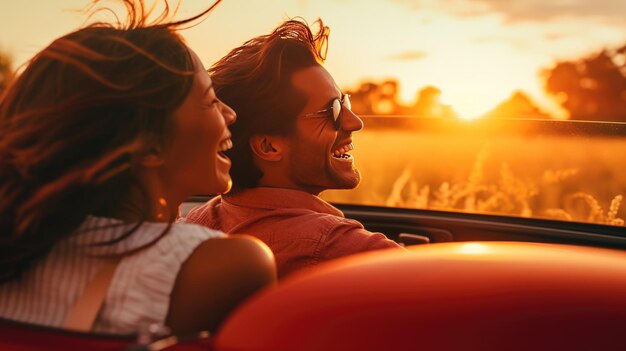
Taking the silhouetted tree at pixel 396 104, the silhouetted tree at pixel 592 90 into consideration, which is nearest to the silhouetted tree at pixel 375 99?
the silhouetted tree at pixel 396 104

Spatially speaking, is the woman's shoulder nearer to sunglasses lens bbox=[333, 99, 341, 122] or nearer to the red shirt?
the red shirt

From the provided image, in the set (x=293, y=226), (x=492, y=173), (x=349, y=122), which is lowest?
(x=293, y=226)

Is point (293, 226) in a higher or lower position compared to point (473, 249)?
lower

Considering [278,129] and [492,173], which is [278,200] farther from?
[492,173]

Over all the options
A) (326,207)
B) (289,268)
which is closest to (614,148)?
(326,207)

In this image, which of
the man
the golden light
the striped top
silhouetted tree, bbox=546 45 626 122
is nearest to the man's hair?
the man

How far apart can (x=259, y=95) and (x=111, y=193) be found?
1076 mm

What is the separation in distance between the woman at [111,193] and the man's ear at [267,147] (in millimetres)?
855

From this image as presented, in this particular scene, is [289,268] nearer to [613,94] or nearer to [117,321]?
[117,321]

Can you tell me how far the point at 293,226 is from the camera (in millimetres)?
2115

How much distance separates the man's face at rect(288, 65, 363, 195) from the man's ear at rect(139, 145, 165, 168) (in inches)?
38.9

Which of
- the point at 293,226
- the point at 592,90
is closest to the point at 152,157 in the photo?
the point at 293,226

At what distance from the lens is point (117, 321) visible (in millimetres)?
1211

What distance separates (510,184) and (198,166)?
6.63ft
